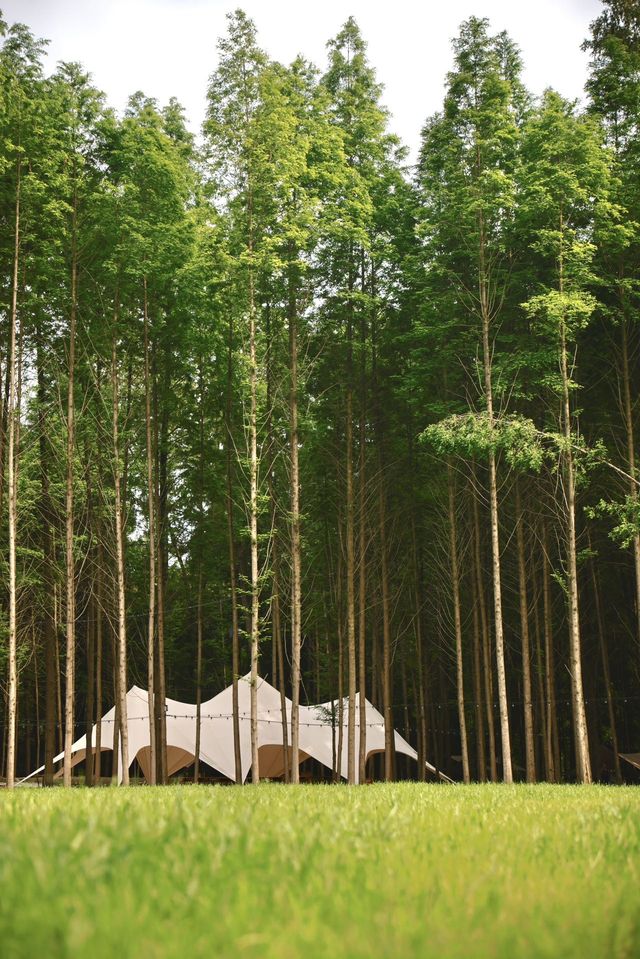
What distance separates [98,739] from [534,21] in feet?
75.7

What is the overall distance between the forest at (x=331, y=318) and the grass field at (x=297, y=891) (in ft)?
47.4

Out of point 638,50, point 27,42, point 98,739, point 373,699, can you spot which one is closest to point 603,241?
point 638,50

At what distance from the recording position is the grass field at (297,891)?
2.39 meters

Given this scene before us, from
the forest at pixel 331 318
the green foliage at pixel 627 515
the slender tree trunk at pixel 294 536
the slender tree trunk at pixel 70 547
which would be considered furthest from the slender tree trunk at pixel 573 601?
the slender tree trunk at pixel 70 547

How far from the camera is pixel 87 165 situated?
2131 cm

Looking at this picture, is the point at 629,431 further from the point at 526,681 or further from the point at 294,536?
the point at 294,536

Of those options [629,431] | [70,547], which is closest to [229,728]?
[70,547]

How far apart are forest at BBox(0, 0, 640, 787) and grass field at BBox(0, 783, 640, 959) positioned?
1446cm

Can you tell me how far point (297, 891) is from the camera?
2949mm

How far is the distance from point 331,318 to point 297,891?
21925 millimetres

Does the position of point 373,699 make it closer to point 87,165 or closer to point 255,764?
point 255,764

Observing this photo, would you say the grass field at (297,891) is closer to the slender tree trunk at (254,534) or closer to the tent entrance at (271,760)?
the slender tree trunk at (254,534)

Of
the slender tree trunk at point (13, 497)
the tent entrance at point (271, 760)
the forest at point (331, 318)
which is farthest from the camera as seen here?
the tent entrance at point (271, 760)

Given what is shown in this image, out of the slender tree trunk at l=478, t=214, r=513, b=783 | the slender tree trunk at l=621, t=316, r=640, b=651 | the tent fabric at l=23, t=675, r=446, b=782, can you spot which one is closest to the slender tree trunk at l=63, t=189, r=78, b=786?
the tent fabric at l=23, t=675, r=446, b=782
